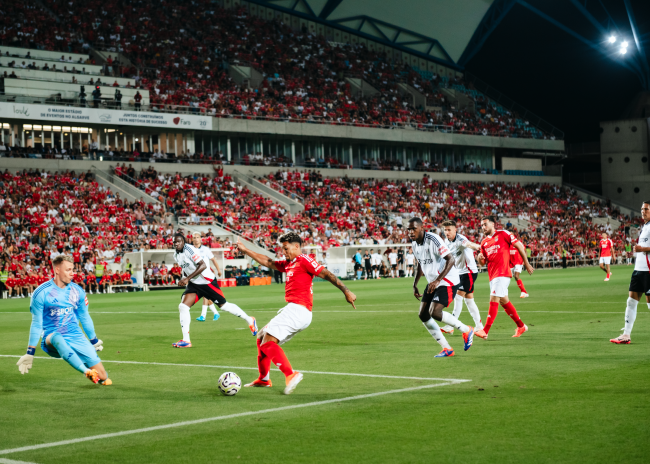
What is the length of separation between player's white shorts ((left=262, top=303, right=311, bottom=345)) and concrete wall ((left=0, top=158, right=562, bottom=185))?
4409 cm

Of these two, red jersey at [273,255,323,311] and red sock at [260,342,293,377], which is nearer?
→ red sock at [260,342,293,377]

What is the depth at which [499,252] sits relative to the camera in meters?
14.5

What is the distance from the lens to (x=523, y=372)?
10281 millimetres

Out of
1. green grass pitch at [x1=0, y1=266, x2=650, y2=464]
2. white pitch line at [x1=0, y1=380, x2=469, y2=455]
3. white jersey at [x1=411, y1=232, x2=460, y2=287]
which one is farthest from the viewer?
white jersey at [x1=411, y1=232, x2=460, y2=287]

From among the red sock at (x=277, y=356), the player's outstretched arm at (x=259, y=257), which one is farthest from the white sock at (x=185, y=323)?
the red sock at (x=277, y=356)

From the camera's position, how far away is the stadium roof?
74.9 meters

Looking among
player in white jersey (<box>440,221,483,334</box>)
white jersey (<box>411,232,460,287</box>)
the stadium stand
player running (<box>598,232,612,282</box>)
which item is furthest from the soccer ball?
the stadium stand

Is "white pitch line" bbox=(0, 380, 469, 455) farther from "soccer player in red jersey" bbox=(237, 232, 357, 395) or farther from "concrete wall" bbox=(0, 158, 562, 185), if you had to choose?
"concrete wall" bbox=(0, 158, 562, 185)

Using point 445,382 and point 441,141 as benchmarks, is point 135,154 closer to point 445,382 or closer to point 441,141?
point 441,141

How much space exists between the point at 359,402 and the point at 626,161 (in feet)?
245

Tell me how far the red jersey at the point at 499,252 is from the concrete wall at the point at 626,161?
6567 cm

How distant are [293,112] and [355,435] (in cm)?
5743

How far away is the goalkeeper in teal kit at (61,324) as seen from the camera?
9.39m

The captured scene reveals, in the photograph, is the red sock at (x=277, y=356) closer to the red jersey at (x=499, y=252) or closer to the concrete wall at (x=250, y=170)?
the red jersey at (x=499, y=252)
